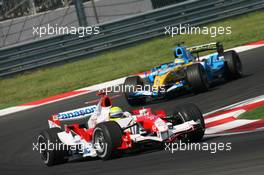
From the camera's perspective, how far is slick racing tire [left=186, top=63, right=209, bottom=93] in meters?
16.0

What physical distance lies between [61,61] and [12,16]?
243 centimetres

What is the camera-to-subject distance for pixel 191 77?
632 inches

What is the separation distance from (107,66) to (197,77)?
8597 millimetres

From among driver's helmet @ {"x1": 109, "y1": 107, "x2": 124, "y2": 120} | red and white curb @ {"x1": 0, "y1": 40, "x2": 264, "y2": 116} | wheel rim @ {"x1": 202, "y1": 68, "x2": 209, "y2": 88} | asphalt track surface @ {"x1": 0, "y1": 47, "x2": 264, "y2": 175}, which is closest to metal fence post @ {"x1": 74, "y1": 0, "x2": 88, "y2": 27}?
red and white curb @ {"x1": 0, "y1": 40, "x2": 264, "y2": 116}

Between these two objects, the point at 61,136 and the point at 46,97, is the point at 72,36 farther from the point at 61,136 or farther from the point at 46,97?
the point at 61,136

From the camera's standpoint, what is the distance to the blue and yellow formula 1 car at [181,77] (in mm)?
16156

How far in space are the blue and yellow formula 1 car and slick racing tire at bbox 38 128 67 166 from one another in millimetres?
4845

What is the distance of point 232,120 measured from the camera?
12602mm

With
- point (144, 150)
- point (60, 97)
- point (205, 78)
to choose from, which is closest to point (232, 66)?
point (205, 78)

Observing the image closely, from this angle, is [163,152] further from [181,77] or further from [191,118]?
[181,77]

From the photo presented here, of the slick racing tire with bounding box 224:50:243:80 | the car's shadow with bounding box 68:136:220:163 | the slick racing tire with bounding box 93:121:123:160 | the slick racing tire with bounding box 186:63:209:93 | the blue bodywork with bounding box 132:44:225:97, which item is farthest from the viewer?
the slick racing tire with bounding box 224:50:243:80

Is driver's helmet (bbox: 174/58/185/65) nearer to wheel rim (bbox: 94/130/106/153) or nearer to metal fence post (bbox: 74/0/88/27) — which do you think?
wheel rim (bbox: 94/130/106/153)

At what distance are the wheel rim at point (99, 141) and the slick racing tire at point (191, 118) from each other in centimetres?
118

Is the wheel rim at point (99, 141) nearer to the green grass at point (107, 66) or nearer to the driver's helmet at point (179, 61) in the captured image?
the driver's helmet at point (179, 61)
